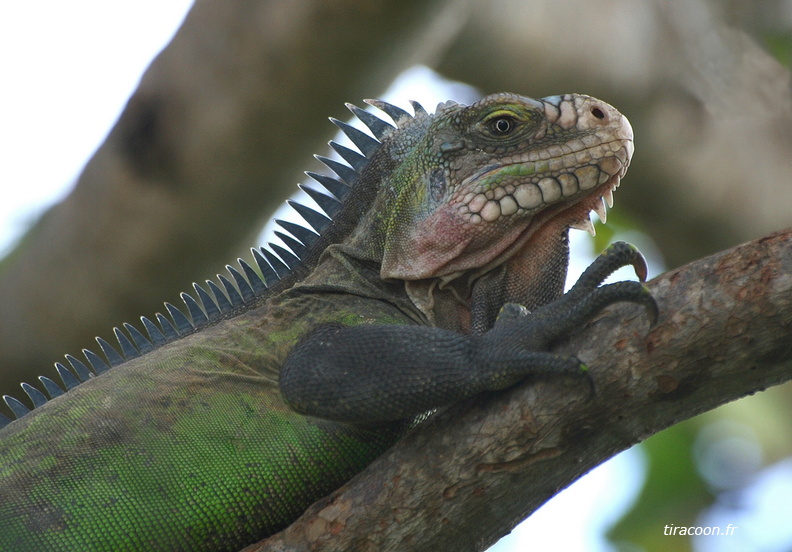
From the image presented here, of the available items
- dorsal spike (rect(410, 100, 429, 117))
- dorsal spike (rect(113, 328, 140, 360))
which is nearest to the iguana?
dorsal spike (rect(113, 328, 140, 360))

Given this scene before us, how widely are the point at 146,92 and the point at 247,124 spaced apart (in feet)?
3.19

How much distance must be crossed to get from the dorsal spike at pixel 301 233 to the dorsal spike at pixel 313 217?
5 centimetres

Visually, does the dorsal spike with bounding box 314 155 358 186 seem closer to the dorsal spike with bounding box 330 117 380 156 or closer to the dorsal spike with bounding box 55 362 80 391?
the dorsal spike with bounding box 330 117 380 156

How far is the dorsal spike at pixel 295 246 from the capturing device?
5.69 metres

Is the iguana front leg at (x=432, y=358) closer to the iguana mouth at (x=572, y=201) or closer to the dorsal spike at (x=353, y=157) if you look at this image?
the iguana mouth at (x=572, y=201)

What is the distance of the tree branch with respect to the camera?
333cm

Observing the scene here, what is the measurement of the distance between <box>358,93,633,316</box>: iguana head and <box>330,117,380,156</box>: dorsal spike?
599 millimetres

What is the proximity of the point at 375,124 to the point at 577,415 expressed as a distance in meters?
2.89

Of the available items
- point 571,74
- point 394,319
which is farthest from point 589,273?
point 571,74

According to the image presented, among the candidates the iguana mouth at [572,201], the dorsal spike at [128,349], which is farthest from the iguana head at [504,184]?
the dorsal spike at [128,349]

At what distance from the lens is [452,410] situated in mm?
4008

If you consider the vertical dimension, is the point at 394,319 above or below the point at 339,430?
above

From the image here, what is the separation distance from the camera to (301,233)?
5723mm

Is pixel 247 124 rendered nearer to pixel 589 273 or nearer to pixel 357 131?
pixel 357 131
